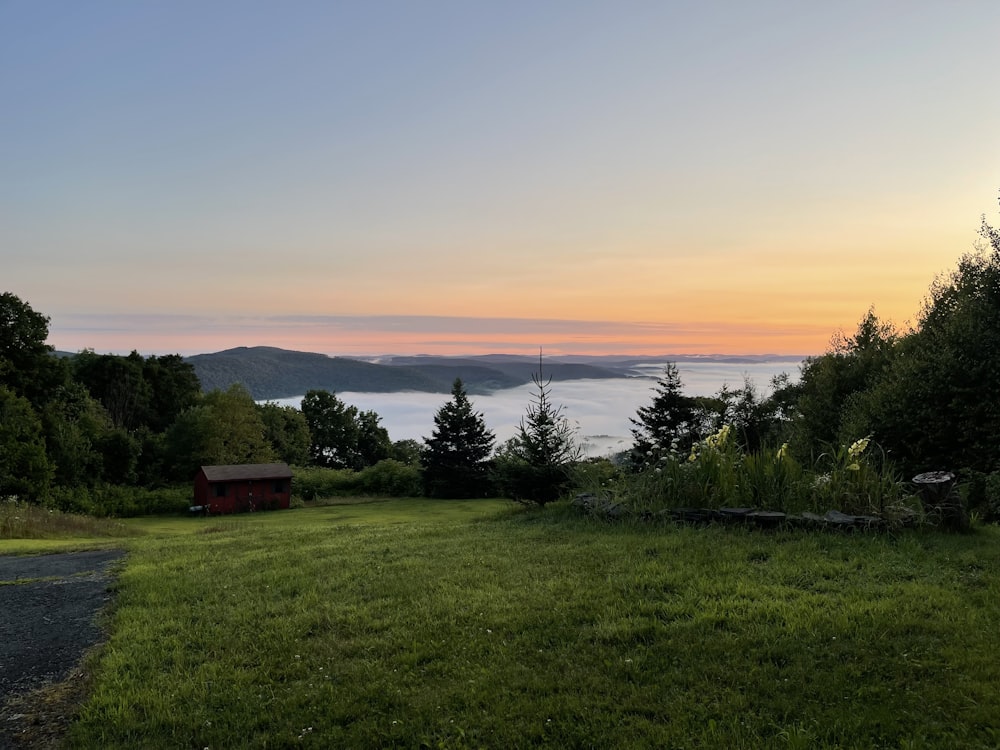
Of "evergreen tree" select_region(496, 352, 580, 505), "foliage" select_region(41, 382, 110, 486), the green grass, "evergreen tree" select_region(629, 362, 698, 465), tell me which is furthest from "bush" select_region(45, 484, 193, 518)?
"evergreen tree" select_region(629, 362, 698, 465)

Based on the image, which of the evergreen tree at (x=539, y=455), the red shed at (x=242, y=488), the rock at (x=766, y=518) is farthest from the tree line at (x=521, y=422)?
the red shed at (x=242, y=488)

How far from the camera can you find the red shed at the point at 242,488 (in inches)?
1383

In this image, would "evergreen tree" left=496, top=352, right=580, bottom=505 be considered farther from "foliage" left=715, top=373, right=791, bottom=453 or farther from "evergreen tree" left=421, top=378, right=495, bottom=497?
"foliage" left=715, top=373, right=791, bottom=453

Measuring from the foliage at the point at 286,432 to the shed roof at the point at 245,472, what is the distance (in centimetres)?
2165

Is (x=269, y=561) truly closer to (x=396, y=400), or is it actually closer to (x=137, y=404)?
(x=137, y=404)

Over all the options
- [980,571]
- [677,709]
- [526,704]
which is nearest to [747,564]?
[980,571]

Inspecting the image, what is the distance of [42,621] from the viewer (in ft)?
20.3

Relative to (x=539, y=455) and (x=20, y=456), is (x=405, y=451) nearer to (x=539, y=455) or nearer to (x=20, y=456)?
(x=20, y=456)

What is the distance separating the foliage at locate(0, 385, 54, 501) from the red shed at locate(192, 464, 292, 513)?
7.18 metres

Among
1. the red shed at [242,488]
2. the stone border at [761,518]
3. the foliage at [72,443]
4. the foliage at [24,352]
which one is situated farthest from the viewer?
the foliage at [24,352]

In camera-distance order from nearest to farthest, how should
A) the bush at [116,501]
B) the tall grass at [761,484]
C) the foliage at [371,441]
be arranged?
the tall grass at [761,484] < the bush at [116,501] < the foliage at [371,441]

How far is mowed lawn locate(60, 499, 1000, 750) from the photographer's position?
12.3 ft

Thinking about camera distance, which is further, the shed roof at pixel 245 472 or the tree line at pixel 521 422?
the shed roof at pixel 245 472

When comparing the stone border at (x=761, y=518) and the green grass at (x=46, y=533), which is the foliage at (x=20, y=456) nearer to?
the green grass at (x=46, y=533)
